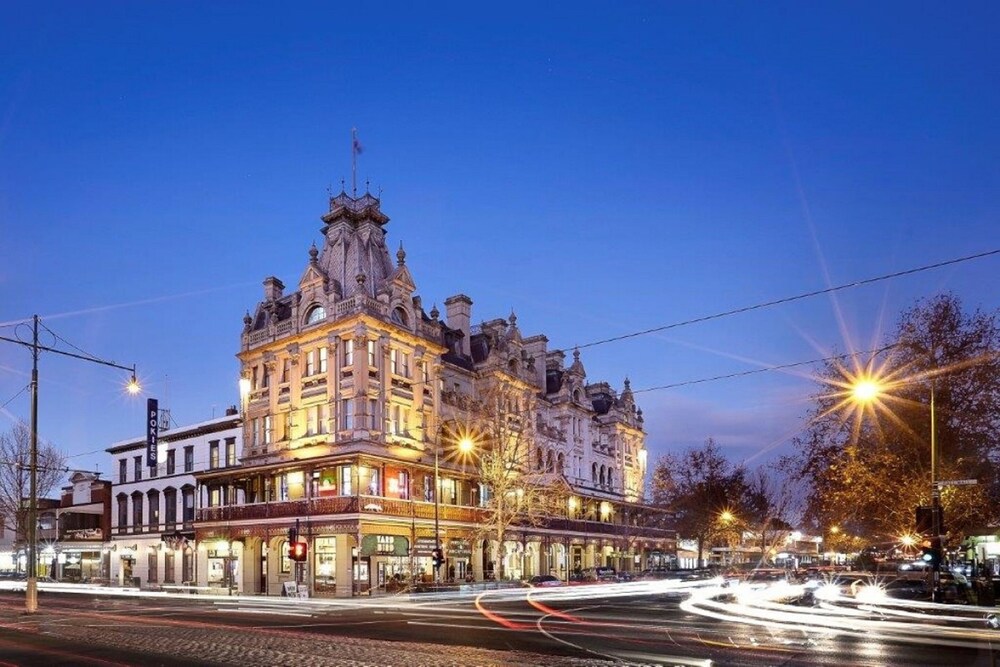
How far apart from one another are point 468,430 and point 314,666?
4251cm

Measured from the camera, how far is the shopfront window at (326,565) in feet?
160

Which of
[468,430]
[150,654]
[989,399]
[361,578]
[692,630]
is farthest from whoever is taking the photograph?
[468,430]

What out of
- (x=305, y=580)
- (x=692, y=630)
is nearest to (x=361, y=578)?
(x=305, y=580)

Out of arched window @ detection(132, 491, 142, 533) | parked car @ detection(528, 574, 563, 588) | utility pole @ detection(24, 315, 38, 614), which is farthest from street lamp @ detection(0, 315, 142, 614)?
arched window @ detection(132, 491, 142, 533)

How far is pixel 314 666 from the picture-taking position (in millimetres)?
15820

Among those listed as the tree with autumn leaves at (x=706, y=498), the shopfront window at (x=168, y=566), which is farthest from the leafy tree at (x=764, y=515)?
the shopfront window at (x=168, y=566)

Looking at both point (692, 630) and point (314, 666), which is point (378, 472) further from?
point (314, 666)

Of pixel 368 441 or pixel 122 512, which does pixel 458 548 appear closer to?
pixel 368 441

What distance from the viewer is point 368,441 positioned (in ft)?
166

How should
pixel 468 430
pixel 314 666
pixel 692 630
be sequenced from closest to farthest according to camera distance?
pixel 314 666, pixel 692 630, pixel 468 430

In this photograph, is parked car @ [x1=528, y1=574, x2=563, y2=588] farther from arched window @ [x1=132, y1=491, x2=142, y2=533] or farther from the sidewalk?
arched window @ [x1=132, y1=491, x2=142, y2=533]

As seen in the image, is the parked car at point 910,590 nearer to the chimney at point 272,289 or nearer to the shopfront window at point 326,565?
the shopfront window at point 326,565

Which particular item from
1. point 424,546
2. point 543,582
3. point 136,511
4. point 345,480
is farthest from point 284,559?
point 136,511

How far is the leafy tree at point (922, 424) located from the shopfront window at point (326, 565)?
27.7 meters
